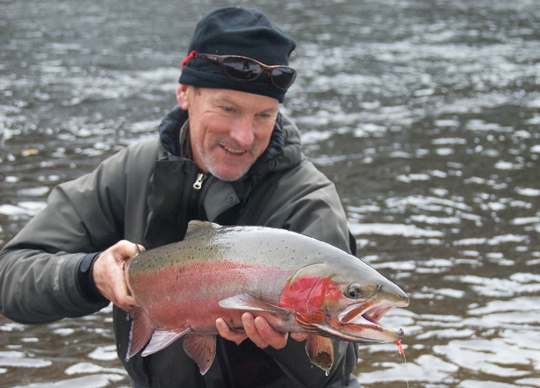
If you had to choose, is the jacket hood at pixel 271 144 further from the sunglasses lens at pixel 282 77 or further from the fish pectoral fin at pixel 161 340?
the fish pectoral fin at pixel 161 340

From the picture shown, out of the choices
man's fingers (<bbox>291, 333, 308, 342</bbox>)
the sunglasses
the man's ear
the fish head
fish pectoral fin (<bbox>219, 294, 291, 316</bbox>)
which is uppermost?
the sunglasses

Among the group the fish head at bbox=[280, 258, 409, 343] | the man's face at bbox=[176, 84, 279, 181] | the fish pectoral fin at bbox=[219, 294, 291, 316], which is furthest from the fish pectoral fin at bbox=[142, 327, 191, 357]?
the man's face at bbox=[176, 84, 279, 181]

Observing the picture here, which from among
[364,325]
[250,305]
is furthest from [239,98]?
[364,325]

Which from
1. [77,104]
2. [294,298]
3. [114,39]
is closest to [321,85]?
[77,104]

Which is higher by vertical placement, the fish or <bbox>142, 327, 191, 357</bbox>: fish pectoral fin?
the fish

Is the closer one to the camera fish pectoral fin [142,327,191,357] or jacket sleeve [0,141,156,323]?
fish pectoral fin [142,327,191,357]

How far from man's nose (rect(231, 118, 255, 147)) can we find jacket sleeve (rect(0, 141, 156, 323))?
2.25 feet

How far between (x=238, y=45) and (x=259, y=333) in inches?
61.8

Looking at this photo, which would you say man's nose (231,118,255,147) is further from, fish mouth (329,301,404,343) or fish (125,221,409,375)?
fish mouth (329,301,404,343)

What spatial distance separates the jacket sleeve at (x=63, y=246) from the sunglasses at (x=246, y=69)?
0.77 m

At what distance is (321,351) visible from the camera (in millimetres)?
2863

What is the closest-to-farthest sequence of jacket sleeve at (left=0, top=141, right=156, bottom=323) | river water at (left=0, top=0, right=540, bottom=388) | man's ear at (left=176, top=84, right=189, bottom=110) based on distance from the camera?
jacket sleeve at (left=0, top=141, right=156, bottom=323) → man's ear at (left=176, top=84, right=189, bottom=110) → river water at (left=0, top=0, right=540, bottom=388)

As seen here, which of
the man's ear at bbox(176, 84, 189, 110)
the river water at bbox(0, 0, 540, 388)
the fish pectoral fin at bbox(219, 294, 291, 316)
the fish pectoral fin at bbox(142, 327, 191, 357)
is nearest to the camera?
the fish pectoral fin at bbox(219, 294, 291, 316)

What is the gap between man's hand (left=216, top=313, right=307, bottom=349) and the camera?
2777mm
